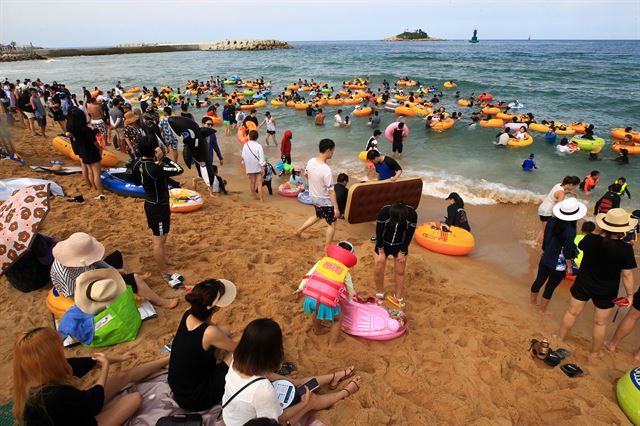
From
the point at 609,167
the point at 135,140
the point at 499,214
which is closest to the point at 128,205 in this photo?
the point at 135,140

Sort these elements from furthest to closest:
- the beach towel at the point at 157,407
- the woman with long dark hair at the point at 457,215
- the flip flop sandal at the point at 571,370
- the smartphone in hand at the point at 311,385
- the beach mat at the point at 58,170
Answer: the beach mat at the point at 58,170, the woman with long dark hair at the point at 457,215, the flip flop sandal at the point at 571,370, the smartphone in hand at the point at 311,385, the beach towel at the point at 157,407

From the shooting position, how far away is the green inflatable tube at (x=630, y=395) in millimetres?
3223

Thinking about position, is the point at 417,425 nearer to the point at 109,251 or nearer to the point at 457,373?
the point at 457,373

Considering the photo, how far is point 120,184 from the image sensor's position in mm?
7559

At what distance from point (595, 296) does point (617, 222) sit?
866 mm

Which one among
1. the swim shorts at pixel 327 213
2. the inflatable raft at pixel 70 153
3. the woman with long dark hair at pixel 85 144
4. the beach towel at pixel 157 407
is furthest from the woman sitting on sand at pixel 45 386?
the inflatable raft at pixel 70 153

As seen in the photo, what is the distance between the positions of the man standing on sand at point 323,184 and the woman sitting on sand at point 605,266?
3.09m

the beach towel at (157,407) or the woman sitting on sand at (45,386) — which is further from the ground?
the woman sitting on sand at (45,386)

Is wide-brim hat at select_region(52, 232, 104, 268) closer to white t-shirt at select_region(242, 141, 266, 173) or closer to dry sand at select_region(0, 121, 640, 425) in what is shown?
dry sand at select_region(0, 121, 640, 425)

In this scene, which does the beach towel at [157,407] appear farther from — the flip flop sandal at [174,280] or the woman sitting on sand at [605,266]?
the woman sitting on sand at [605,266]

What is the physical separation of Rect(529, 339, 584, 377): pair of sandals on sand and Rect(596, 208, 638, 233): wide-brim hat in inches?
54.3

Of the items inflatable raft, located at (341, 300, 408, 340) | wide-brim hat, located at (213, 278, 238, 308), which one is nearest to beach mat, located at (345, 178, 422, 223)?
inflatable raft, located at (341, 300, 408, 340)

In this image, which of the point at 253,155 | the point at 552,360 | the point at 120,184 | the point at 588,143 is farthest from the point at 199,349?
the point at 588,143

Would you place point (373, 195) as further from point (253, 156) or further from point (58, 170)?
point (58, 170)
